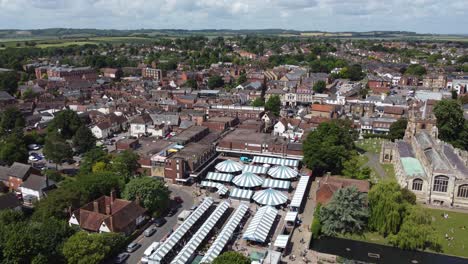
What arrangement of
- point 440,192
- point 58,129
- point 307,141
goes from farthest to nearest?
point 58,129 → point 307,141 → point 440,192

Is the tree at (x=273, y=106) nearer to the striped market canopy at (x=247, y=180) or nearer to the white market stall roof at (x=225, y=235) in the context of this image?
the striped market canopy at (x=247, y=180)

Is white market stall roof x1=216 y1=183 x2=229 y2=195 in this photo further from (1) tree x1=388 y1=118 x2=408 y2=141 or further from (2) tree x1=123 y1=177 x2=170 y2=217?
(1) tree x1=388 y1=118 x2=408 y2=141

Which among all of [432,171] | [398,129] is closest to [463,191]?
[432,171]

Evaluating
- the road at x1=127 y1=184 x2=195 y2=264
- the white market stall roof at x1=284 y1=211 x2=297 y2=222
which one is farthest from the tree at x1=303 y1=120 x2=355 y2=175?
the road at x1=127 y1=184 x2=195 y2=264

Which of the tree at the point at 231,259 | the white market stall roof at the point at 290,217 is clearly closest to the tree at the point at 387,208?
the white market stall roof at the point at 290,217

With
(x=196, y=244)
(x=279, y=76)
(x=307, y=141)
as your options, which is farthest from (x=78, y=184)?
(x=279, y=76)

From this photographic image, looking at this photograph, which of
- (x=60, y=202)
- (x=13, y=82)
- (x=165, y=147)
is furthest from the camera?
(x=13, y=82)

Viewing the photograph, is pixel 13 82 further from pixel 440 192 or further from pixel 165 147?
pixel 440 192
